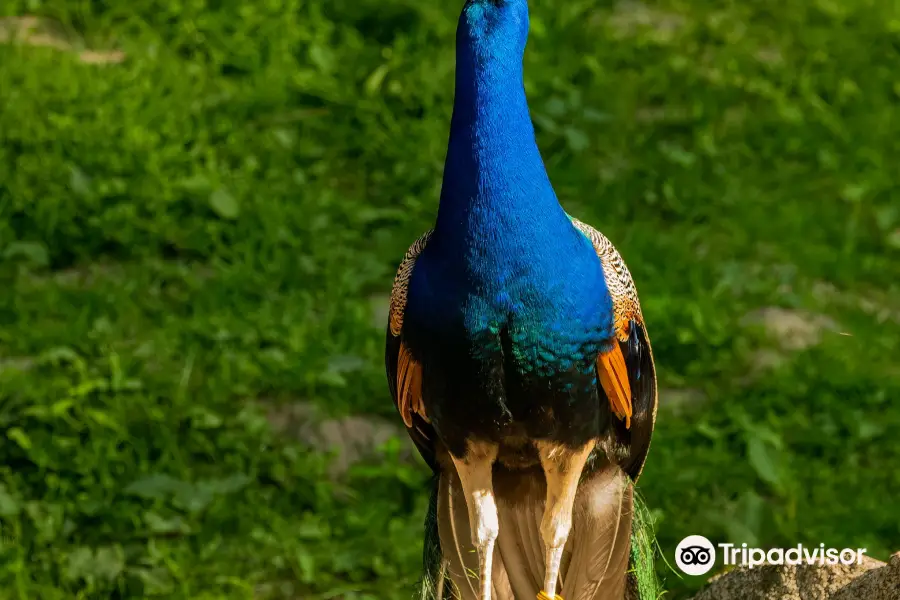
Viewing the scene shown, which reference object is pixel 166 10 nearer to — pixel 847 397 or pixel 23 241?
pixel 23 241

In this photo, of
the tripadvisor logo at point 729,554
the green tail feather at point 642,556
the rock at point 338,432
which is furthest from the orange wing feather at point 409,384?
the rock at point 338,432

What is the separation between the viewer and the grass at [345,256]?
4.75 meters

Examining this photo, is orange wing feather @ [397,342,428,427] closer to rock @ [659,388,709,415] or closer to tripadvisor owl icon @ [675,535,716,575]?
tripadvisor owl icon @ [675,535,716,575]

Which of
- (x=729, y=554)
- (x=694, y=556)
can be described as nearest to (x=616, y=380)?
(x=694, y=556)

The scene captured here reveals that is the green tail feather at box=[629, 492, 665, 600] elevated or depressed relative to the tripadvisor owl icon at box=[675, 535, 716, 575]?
elevated

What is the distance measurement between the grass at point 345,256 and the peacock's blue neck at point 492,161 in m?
1.78

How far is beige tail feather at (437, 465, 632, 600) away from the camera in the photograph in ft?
11.4

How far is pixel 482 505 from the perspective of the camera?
3.32 meters

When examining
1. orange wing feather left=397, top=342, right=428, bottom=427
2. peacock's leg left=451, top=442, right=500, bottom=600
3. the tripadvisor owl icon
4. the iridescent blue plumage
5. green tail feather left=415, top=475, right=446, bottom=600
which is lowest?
the tripadvisor owl icon

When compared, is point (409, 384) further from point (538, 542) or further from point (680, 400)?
point (680, 400)

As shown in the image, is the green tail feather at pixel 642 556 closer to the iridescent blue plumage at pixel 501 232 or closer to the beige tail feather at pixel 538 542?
the beige tail feather at pixel 538 542

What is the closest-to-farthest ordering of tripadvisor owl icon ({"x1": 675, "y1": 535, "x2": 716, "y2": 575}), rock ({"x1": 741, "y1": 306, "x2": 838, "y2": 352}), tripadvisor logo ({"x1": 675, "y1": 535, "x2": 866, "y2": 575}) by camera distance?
tripadvisor logo ({"x1": 675, "y1": 535, "x2": 866, "y2": 575}) → tripadvisor owl icon ({"x1": 675, "y1": 535, "x2": 716, "y2": 575}) → rock ({"x1": 741, "y1": 306, "x2": 838, "y2": 352})

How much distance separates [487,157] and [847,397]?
281 cm

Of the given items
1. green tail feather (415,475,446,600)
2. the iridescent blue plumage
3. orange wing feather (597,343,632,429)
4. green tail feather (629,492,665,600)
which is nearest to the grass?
green tail feather (629,492,665,600)
